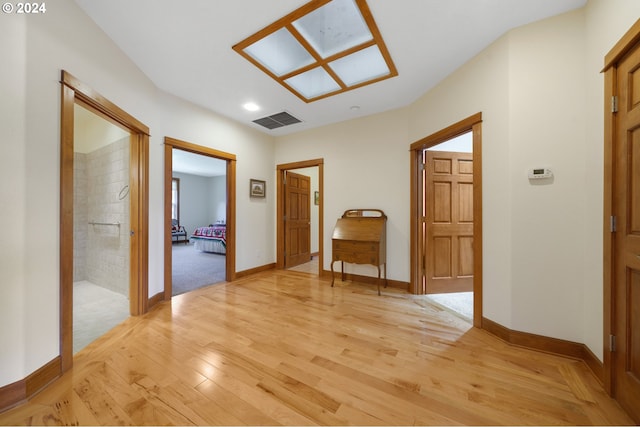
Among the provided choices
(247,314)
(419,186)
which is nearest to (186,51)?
(247,314)

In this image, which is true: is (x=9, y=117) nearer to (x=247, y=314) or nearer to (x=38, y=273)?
(x=38, y=273)

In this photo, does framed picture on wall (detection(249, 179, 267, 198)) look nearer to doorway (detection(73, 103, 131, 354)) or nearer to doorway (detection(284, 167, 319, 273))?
doorway (detection(284, 167, 319, 273))

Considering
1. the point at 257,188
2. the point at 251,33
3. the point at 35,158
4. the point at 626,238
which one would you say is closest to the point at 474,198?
the point at 626,238

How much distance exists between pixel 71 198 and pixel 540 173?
351cm

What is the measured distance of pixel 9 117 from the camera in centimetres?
129

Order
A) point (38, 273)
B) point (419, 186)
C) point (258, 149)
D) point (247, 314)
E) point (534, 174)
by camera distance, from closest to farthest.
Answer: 1. point (38, 273)
2. point (534, 174)
3. point (247, 314)
4. point (419, 186)
5. point (258, 149)

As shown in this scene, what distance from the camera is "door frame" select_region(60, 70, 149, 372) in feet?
5.18

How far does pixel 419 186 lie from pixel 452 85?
3.98ft

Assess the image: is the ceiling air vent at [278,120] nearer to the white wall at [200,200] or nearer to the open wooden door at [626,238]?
the open wooden door at [626,238]

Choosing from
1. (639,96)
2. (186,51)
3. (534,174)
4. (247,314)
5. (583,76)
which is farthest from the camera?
(247,314)

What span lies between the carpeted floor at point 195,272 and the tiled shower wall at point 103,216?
734mm

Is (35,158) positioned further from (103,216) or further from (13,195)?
(103,216)

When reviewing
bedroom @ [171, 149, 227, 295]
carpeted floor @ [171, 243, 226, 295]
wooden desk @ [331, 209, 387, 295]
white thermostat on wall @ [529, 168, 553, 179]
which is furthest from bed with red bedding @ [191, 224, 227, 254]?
white thermostat on wall @ [529, 168, 553, 179]

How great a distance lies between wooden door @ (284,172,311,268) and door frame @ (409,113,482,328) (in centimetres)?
238
